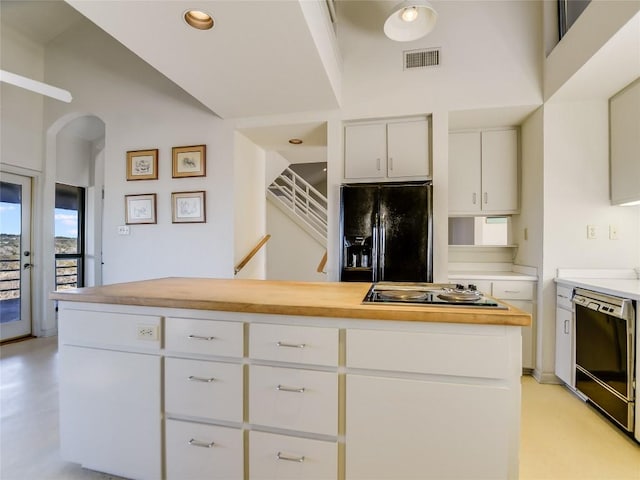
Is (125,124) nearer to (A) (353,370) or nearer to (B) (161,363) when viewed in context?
(B) (161,363)

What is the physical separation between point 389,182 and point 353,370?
2.23 meters

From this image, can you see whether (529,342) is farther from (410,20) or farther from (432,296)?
(410,20)

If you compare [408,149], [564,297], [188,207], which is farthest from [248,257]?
[564,297]

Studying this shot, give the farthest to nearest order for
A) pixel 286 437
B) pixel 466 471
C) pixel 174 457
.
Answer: pixel 174 457 → pixel 286 437 → pixel 466 471

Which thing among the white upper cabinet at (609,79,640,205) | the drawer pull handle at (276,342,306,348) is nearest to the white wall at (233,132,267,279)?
the drawer pull handle at (276,342,306,348)

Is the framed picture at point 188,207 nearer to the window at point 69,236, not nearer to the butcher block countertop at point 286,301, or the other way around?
the butcher block countertop at point 286,301

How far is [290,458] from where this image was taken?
1.35 metres

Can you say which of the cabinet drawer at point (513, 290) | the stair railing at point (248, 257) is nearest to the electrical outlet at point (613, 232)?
the cabinet drawer at point (513, 290)

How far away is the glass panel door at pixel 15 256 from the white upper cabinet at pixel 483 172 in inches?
191

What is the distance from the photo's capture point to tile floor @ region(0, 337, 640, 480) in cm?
172

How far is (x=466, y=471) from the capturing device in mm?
1232

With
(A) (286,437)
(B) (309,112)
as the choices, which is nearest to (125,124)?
(B) (309,112)

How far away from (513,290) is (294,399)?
8.07ft

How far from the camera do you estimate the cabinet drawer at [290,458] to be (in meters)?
1.33
